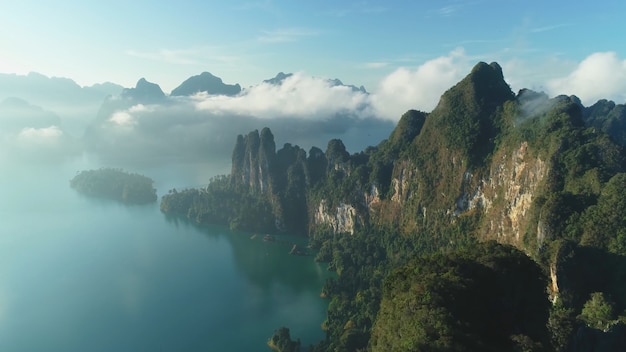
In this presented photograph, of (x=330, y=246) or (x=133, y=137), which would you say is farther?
(x=133, y=137)

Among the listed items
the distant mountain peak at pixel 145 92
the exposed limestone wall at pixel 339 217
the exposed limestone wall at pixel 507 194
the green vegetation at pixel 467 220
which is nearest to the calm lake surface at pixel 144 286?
the exposed limestone wall at pixel 339 217

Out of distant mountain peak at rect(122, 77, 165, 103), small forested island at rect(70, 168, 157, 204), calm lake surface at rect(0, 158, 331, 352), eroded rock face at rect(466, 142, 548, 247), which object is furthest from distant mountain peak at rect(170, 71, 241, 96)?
eroded rock face at rect(466, 142, 548, 247)

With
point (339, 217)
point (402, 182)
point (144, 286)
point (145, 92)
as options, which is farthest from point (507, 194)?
point (145, 92)

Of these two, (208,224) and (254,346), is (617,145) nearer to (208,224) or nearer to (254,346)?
(254,346)

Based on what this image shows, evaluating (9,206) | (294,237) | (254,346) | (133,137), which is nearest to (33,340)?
(254,346)

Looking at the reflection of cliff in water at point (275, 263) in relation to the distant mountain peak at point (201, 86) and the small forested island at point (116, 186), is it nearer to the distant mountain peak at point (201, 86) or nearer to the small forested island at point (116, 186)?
the small forested island at point (116, 186)

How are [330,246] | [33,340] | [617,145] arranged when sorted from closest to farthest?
[617,145]
[33,340]
[330,246]

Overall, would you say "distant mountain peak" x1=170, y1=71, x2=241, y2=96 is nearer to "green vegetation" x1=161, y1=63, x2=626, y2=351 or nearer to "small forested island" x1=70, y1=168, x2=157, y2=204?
"small forested island" x1=70, y1=168, x2=157, y2=204
